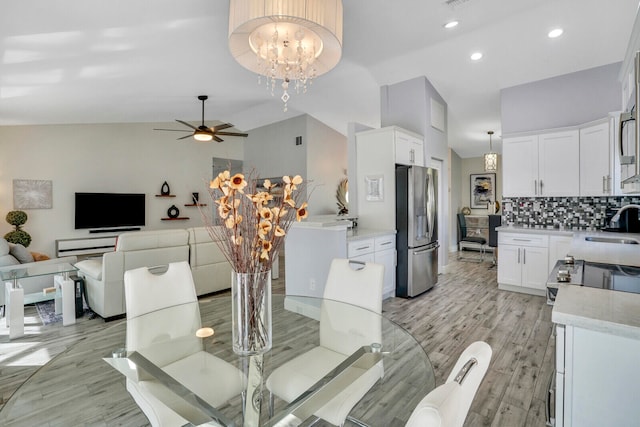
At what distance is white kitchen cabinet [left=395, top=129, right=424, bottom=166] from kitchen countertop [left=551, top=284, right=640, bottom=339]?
3178 mm

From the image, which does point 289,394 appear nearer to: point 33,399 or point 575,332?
point 575,332

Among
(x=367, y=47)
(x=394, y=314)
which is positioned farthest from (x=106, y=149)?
(x=394, y=314)

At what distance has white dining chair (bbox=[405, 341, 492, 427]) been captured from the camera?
52cm

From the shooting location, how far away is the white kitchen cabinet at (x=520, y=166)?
4383mm

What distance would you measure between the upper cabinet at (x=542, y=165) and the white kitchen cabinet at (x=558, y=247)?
2.07 ft

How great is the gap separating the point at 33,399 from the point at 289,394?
1.74 m

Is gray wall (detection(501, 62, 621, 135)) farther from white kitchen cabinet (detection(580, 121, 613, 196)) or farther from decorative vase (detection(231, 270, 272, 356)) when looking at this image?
decorative vase (detection(231, 270, 272, 356))

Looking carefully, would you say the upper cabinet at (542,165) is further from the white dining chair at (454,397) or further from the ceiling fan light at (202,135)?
the ceiling fan light at (202,135)

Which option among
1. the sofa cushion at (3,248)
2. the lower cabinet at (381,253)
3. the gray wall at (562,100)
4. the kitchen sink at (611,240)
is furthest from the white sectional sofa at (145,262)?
the gray wall at (562,100)

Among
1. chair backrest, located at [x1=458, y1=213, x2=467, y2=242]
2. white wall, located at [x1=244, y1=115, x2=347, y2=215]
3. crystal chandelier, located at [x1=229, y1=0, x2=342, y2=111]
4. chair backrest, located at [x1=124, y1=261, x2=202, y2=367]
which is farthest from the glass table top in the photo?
chair backrest, located at [x1=458, y1=213, x2=467, y2=242]

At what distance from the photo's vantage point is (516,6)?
3.31 metres

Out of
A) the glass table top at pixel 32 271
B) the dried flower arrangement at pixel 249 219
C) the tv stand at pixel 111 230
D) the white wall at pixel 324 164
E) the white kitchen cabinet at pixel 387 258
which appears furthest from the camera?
the white wall at pixel 324 164

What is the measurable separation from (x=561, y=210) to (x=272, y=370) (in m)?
4.74

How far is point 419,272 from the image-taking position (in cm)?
416
